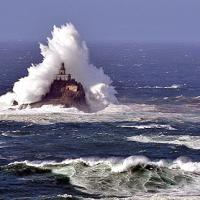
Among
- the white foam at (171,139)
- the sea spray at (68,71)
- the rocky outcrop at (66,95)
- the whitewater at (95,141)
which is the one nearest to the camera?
the whitewater at (95,141)

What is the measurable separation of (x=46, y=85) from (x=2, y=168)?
51.8 metres

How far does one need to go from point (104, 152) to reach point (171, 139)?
13.0 meters

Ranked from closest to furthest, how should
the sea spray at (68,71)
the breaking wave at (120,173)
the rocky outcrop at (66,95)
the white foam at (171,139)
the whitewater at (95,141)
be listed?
the breaking wave at (120,173), the whitewater at (95,141), the white foam at (171,139), the rocky outcrop at (66,95), the sea spray at (68,71)

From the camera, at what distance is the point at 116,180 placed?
65.6 metres

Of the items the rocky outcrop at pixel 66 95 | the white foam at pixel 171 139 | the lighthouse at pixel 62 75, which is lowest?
the white foam at pixel 171 139

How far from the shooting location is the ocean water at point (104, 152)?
62688 mm

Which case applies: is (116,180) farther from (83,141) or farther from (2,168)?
(83,141)

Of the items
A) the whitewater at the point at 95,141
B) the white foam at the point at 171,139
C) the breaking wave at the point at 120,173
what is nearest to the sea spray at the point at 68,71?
the whitewater at the point at 95,141

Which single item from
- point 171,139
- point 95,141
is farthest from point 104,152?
point 171,139

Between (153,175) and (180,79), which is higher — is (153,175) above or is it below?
below

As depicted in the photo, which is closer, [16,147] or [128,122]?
[16,147]

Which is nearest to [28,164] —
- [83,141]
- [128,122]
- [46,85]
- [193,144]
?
[83,141]

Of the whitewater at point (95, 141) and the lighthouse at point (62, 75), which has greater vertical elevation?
the lighthouse at point (62, 75)

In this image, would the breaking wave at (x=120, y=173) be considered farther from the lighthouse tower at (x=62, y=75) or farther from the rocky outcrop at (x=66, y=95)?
the lighthouse tower at (x=62, y=75)
